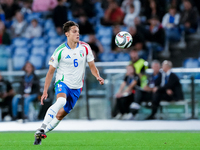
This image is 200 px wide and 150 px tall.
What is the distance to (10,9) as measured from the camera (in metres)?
18.0

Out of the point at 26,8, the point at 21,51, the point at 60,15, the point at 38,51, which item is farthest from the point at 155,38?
the point at 26,8

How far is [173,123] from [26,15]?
881 cm

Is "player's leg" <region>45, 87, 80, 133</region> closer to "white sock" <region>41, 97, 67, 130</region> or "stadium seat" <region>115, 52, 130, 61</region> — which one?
"white sock" <region>41, 97, 67, 130</region>

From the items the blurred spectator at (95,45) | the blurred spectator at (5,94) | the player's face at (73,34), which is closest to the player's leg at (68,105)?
the player's face at (73,34)

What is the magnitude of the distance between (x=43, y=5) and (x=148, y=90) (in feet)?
23.2

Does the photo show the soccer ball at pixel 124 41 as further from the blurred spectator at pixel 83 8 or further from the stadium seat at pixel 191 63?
the blurred spectator at pixel 83 8

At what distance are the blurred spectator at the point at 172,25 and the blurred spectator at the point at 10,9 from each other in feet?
21.6

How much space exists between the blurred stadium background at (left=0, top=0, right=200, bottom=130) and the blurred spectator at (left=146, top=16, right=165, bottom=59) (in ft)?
0.23

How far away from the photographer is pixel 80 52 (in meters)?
7.58

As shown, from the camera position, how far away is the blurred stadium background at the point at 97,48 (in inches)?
491

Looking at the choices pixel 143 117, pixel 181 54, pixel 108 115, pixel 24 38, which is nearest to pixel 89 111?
pixel 108 115

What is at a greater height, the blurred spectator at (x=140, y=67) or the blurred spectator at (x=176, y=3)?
the blurred spectator at (x=176, y=3)

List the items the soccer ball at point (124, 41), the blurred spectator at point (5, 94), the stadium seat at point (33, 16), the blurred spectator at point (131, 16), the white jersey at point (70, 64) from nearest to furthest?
the white jersey at point (70, 64), the soccer ball at point (124, 41), the blurred spectator at point (5, 94), the blurred spectator at point (131, 16), the stadium seat at point (33, 16)

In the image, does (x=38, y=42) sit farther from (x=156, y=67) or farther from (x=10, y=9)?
(x=156, y=67)
